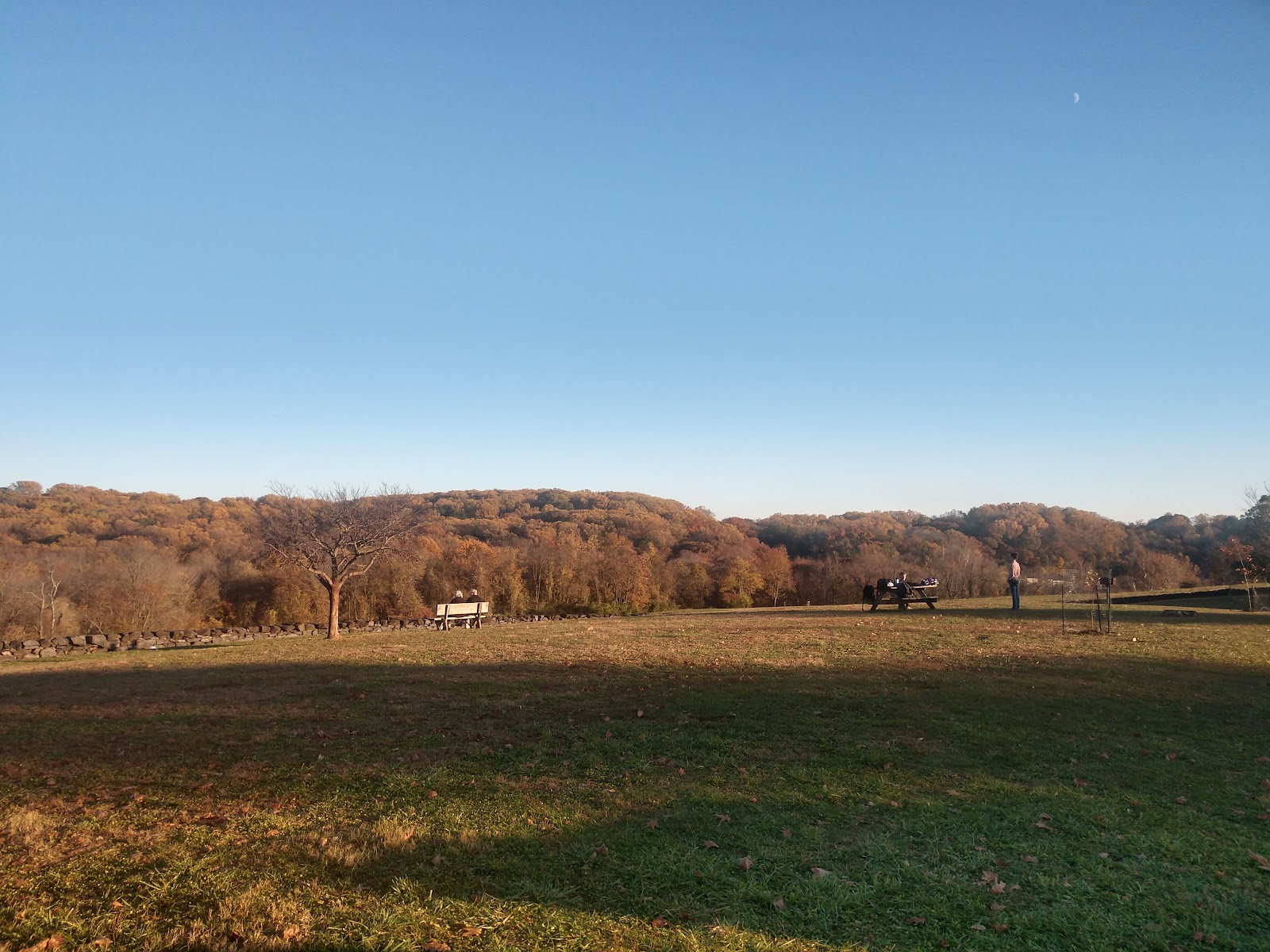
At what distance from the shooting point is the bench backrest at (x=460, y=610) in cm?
2325

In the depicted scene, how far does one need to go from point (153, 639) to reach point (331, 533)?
6.01 meters

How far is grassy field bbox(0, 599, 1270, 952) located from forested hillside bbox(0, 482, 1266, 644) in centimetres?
1484

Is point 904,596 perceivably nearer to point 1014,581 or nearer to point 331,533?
point 1014,581

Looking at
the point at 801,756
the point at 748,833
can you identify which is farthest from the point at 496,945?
the point at 801,756

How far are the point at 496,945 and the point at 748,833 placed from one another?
2.14 meters

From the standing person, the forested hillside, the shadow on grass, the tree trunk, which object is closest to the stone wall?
the tree trunk

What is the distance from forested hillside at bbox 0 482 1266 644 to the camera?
102ft

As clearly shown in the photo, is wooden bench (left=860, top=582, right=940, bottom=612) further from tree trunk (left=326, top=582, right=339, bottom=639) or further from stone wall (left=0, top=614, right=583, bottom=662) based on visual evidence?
tree trunk (left=326, top=582, right=339, bottom=639)

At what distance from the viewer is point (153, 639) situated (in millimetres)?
21438

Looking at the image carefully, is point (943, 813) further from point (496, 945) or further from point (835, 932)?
point (496, 945)

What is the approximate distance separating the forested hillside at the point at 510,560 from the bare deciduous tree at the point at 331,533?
0.65 metres

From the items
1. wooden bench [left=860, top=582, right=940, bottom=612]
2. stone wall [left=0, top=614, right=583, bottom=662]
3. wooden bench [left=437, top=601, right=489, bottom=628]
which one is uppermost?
wooden bench [left=860, top=582, right=940, bottom=612]

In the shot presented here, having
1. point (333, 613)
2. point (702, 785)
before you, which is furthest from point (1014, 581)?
point (333, 613)

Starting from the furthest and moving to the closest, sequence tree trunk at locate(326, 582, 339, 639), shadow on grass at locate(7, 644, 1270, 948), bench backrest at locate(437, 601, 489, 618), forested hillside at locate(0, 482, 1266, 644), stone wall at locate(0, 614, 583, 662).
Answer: forested hillside at locate(0, 482, 1266, 644)
bench backrest at locate(437, 601, 489, 618)
tree trunk at locate(326, 582, 339, 639)
stone wall at locate(0, 614, 583, 662)
shadow on grass at locate(7, 644, 1270, 948)
